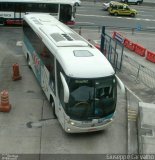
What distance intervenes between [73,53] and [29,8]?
1953 cm

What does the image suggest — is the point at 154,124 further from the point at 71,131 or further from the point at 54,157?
the point at 54,157

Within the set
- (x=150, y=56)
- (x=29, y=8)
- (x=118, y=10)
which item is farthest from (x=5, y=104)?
(x=118, y=10)

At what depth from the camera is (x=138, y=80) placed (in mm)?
21297

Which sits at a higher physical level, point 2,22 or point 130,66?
point 2,22

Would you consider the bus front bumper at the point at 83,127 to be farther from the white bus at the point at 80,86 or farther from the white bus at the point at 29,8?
the white bus at the point at 29,8

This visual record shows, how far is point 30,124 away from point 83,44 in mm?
4177

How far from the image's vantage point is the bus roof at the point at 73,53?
538 inches

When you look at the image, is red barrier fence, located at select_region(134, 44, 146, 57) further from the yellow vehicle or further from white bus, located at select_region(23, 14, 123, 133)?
the yellow vehicle

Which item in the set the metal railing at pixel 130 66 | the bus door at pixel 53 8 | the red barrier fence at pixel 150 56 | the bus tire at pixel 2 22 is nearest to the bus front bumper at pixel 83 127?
the metal railing at pixel 130 66

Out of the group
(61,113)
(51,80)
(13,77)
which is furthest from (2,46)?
(61,113)

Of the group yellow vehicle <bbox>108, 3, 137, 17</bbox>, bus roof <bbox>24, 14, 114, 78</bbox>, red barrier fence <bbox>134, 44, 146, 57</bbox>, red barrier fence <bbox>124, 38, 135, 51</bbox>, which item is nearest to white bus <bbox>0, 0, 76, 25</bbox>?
red barrier fence <bbox>124, 38, 135, 51</bbox>

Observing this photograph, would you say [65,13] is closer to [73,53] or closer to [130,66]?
[130,66]

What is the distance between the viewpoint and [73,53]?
14680 mm

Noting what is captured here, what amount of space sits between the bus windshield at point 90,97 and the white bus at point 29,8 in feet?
68.1
